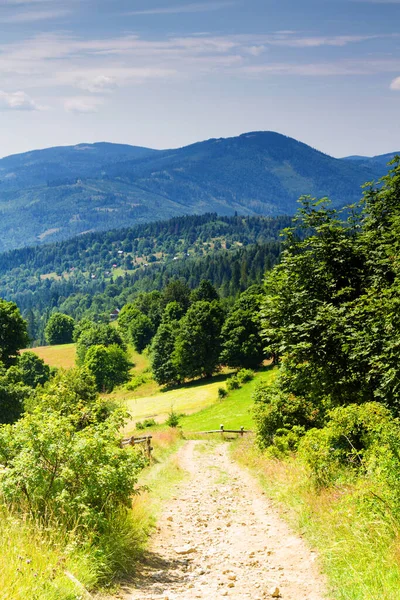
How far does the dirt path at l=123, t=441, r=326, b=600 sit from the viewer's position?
31.6 feet

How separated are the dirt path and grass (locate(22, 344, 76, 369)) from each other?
125989 millimetres

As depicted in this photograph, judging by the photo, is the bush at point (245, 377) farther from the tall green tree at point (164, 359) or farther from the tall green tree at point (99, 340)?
the tall green tree at point (99, 340)

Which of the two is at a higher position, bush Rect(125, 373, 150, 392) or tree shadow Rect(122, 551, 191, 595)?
tree shadow Rect(122, 551, 191, 595)

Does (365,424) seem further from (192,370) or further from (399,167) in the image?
(192,370)

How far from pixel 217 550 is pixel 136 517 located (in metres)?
2.12

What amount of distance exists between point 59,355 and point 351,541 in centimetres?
15365

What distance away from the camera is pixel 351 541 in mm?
10219

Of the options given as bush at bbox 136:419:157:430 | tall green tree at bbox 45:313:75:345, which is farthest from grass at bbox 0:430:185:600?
tall green tree at bbox 45:313:75:345

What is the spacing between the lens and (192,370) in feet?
311

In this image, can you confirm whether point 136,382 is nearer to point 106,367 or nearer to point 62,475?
point 106,367

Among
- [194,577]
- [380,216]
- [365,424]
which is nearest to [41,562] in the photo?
[194,577]

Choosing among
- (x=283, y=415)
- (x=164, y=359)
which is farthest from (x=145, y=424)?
(x=164, y=359)

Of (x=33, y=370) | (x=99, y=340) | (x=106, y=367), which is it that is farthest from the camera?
(x=99, y=340)

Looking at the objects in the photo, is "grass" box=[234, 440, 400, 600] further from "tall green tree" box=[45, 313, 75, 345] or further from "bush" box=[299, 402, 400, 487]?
"tall green tree" box=[45, 313, 75, 345]
